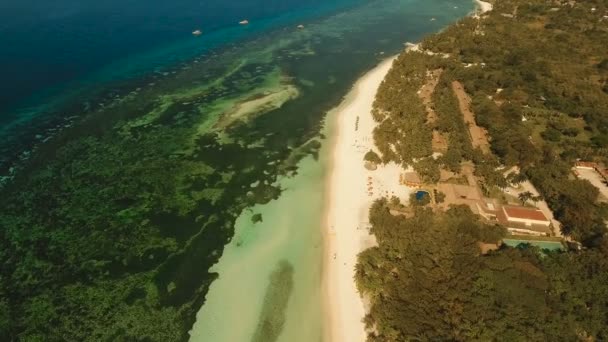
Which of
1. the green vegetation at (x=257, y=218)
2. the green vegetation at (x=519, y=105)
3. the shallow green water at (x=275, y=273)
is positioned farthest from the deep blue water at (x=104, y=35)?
the green vegetation at (x=519, y=105)

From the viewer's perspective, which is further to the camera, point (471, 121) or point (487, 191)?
point (471, 121)

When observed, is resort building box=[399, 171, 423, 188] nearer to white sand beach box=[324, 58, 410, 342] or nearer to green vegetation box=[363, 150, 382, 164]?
white sand beach box=[324, 58, 410, 342]

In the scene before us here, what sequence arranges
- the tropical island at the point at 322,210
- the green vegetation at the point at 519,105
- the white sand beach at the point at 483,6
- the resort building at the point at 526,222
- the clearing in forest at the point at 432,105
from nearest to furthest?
the tropical island at the point at 322,210 < the resort building at the point at 526,222 < the green vegetation at the point at 519,105 < the clearing in forest at the point at 432,105 < the white sand beach at the point at 483,6

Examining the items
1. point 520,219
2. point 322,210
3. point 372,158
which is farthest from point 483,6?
point 322,210

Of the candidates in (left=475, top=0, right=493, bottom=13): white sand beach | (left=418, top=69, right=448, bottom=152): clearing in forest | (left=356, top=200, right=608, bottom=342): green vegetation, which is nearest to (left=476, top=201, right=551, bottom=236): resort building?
(left=356, top=200, right=608, bottom=342): green vegetation

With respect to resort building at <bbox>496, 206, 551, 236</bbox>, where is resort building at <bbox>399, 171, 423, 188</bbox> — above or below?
above

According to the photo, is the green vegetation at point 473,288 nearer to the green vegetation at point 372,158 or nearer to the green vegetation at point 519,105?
the green vegetation at point 519,105

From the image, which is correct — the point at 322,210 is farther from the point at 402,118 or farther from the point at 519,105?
the point at 519,105
